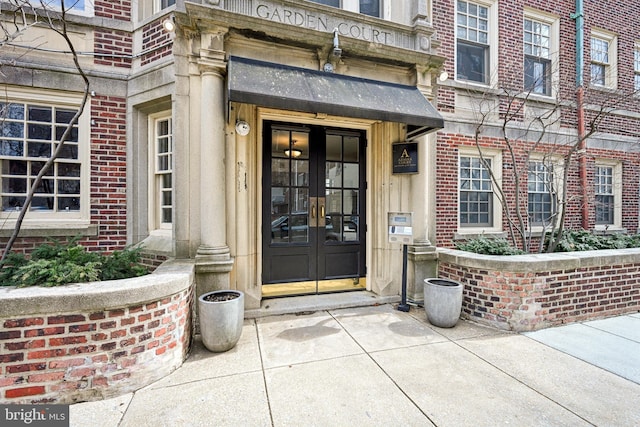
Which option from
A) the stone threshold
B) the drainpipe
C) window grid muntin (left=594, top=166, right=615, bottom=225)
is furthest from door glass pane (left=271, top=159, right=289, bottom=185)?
window grid muntin (left=594, top=166, right=615, bottom=225)

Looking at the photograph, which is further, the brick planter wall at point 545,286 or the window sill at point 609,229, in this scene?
the window sill at point 609,229

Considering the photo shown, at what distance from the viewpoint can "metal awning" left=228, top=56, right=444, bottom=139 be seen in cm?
346

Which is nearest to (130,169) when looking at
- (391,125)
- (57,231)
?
(57,231)

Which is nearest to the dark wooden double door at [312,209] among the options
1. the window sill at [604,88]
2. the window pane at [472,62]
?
the window pane at [472,62]

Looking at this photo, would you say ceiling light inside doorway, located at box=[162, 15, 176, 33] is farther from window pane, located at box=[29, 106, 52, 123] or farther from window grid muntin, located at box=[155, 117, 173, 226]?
window pane, located at box=[29, 106, 52, 123]

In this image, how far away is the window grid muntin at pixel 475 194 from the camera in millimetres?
6258

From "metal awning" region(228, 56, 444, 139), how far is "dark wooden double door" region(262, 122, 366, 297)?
2.84 feet

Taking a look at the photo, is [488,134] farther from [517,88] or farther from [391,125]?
[391,125]

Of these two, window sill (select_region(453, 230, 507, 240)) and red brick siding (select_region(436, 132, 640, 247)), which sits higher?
red brick siding (select_region(436, 132, 640, 247))

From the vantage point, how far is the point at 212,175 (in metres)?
3.74

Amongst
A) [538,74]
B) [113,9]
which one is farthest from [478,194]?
[113,9]

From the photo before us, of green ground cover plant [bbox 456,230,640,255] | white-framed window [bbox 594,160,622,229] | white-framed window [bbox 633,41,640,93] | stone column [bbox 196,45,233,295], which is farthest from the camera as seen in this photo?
white-framed window [bbox 633,41,640,93]

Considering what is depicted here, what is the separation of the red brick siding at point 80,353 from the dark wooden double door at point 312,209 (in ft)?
6.84

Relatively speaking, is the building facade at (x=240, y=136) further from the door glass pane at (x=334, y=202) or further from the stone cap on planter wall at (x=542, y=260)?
the stone cap on planter wall at (x=542, y=260)
